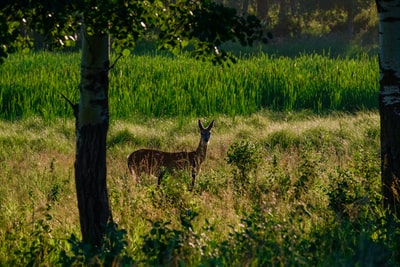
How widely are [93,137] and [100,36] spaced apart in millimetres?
857

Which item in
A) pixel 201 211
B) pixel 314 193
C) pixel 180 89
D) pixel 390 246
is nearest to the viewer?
pixel 390 246

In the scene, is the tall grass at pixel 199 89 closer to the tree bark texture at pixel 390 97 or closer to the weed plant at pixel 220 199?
the weed plant at pixel 220 199

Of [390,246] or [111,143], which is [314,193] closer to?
[390,246]

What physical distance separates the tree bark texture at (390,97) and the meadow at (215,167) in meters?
0.26

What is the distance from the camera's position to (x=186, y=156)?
11.2 m

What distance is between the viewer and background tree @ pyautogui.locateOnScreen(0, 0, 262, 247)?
6297mm

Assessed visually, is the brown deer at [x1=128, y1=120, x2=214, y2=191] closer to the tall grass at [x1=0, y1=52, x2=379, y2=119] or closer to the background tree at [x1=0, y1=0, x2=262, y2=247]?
the background tree at [x1=0, y1=0, x2=262, y2=247]

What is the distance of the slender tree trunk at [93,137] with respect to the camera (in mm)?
6973

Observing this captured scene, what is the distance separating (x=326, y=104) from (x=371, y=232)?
480 inches

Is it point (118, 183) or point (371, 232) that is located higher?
point (371, 232)

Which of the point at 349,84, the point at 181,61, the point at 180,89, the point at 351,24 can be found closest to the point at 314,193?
the point at 180,89

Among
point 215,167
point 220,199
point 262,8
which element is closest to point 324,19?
point 262,8

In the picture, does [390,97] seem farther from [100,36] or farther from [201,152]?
[201,152]

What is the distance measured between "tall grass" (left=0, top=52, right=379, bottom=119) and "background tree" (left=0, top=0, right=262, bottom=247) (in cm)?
894
